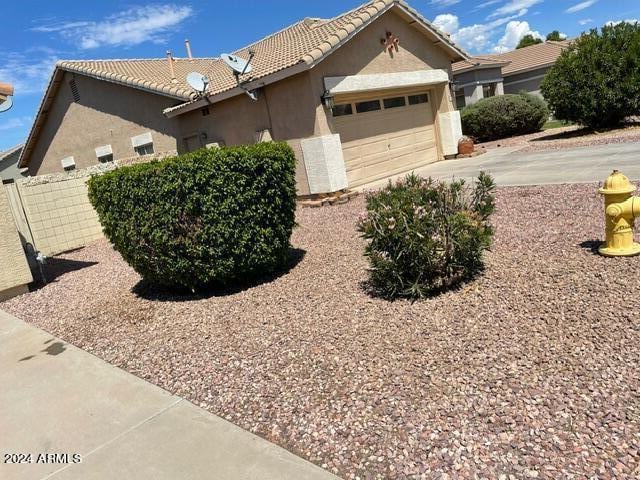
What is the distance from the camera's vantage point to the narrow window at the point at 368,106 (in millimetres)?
13469

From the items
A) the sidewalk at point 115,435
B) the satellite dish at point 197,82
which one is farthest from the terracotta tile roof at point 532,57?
the sidewalk at point 115,435

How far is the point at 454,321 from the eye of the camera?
14.5 ft

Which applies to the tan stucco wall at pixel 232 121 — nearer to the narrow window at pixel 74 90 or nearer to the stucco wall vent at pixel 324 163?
the stucco wall vent at pixel 324 163

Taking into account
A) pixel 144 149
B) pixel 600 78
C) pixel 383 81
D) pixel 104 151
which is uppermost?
pixel 383 81

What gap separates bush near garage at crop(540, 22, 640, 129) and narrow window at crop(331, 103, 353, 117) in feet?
26.2

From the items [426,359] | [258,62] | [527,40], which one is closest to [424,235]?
[426,359]

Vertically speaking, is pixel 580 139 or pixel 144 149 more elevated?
pixel 144 149

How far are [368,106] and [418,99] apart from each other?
2.69 m

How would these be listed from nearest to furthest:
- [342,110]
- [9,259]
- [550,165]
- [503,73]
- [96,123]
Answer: [9,259] → [550,165] → [342,110] → [96,123] → [503,73]

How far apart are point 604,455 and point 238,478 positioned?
6.77 ft

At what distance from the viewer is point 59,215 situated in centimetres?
1236

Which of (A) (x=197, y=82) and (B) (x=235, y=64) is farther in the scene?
(A) (x=197, y=82)

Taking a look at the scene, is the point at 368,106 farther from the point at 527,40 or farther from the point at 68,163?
the point at 527,40

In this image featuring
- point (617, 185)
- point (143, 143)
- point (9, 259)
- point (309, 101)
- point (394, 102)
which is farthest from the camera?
point (143, 143)
